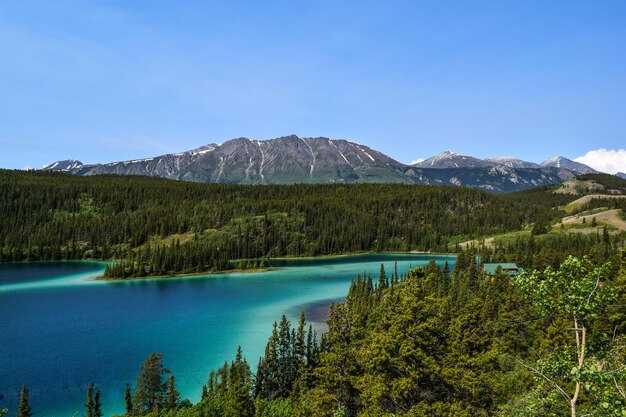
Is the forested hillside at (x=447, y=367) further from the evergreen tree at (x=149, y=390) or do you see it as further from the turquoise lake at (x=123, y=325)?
the turquoise lake at (x=123, y=325)

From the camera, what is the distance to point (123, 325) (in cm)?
8031

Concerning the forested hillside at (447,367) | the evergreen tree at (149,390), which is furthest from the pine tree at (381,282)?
the evergreen tree at (149,390)

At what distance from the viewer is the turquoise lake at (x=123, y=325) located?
51594 mm

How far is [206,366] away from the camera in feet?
188

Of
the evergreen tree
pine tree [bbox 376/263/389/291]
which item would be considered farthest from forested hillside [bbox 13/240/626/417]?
pine tree [bbox 376/263/389/291]

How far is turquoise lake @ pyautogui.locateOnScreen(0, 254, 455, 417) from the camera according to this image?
2031 inches

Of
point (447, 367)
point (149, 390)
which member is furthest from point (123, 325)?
point (447, 367)

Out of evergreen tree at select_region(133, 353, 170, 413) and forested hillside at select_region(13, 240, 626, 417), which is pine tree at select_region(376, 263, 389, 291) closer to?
forested hillside at select_region(13, 240, 626, 417)

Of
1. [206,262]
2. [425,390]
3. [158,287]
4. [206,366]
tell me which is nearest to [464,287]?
[206,366]

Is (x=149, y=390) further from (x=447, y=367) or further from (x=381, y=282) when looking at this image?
(x=381, y=282)

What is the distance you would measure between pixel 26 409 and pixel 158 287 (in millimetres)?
94190

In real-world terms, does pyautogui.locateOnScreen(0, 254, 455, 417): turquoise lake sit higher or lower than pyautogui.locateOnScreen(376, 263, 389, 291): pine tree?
lower

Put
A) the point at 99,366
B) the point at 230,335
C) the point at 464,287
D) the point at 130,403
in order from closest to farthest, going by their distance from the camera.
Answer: the point at 130,403 → the point at 99,366 → the point at 230,335 → the point at 464,287

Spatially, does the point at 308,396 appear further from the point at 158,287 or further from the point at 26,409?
the point at 158,287
